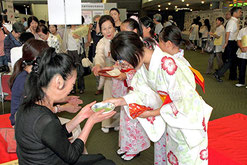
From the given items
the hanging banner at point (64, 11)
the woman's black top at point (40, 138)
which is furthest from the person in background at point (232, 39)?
the woman's black top at point (40, 138)

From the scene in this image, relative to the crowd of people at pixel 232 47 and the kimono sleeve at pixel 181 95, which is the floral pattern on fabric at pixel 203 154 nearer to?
the kimono sleeve at pixel 181 95

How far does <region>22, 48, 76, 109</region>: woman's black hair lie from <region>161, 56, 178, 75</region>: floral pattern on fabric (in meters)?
0.55

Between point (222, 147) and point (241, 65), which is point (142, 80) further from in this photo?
point (241, 65)

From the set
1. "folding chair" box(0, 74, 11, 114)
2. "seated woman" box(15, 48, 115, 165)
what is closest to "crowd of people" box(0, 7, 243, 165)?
"seated woman" box(15, 48, 115, 165)

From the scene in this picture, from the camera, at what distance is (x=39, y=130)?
3.11ft

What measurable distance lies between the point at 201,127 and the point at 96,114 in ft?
2.05

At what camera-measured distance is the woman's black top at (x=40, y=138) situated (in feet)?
3.12

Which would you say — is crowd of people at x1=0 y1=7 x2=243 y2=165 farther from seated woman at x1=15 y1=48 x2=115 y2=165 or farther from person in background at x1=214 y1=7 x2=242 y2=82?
person in background at x1=214 y1=7 x2=242 y2=82

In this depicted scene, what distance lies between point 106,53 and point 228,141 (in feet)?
5.12

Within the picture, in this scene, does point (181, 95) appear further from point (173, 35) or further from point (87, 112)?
point (173, 35)

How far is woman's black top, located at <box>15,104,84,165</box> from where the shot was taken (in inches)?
37.5

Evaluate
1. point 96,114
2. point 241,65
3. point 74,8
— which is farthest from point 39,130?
point 241,65

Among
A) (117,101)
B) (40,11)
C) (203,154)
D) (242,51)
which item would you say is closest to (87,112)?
(117,101)

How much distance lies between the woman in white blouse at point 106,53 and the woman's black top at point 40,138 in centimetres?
129
